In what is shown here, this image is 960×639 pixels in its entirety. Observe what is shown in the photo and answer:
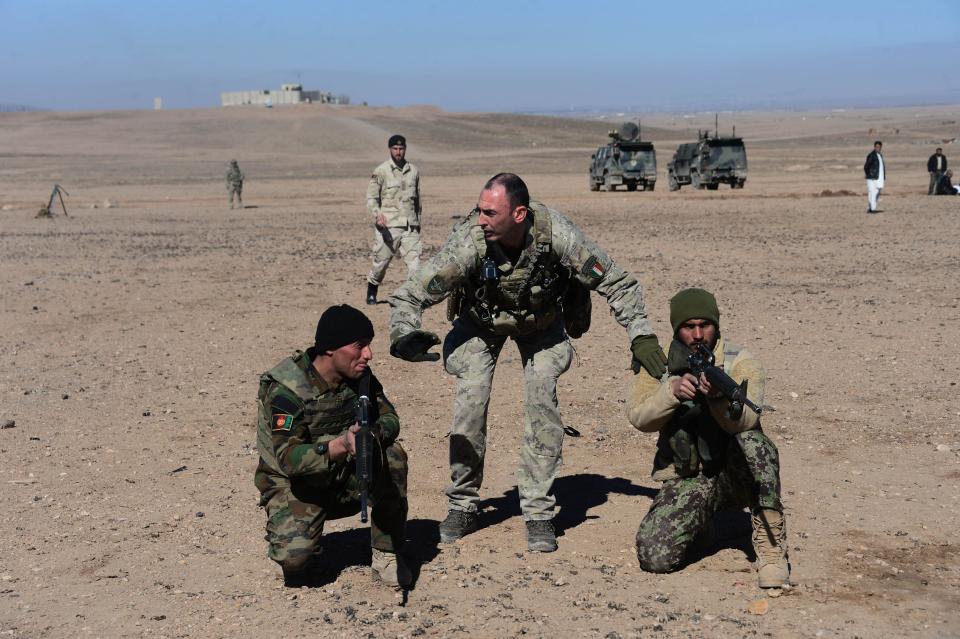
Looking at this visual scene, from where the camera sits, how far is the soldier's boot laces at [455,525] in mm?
5660

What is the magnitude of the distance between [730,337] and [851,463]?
3668mm

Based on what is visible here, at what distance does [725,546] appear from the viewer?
5.51 meters

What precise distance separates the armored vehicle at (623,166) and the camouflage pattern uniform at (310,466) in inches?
1148

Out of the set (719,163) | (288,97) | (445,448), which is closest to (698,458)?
(445,448)

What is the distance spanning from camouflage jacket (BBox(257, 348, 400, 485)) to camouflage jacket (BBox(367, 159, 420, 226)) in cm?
707

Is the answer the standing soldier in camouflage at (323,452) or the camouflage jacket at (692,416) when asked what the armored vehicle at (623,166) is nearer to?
the camouflage jacket at (692,416)

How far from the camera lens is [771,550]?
4887 millimetres

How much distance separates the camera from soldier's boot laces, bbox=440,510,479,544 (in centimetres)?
566

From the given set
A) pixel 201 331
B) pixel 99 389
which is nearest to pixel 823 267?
pixel 201 331

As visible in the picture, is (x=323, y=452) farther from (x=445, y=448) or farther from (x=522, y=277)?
(x=445, y=448)

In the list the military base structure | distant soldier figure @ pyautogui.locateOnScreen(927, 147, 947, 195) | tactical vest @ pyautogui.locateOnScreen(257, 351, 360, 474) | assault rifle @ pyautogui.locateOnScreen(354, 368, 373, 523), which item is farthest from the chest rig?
the military base structure

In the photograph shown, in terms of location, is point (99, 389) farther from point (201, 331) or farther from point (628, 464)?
point (628, 464)

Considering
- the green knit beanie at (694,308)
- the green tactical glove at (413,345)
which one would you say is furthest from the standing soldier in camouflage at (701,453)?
the green tactical glove at (413,345)

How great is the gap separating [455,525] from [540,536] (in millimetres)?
452
